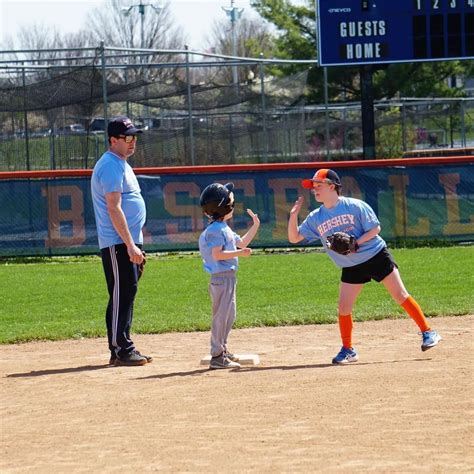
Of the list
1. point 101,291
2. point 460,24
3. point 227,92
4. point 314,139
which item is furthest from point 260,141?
point 101,291

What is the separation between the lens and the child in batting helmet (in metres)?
8.28

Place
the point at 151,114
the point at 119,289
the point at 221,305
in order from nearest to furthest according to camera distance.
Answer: the point at 221,305
the point at 119,289
the point at 151,114

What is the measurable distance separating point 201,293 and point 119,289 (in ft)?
16.2

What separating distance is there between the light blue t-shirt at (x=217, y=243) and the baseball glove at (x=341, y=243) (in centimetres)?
73

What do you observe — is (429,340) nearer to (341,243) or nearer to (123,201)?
(341,243)

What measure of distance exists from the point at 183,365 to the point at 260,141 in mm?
16853

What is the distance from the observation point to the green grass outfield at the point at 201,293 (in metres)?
11.4

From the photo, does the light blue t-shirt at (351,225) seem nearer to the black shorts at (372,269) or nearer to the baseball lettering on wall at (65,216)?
the black shorts at (372,269)

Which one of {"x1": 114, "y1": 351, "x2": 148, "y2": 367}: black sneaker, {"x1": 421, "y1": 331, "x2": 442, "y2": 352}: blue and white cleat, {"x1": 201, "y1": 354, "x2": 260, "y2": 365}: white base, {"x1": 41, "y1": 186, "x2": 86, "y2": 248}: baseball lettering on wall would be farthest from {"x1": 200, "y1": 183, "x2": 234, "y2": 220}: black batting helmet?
{"x1": 41, "y1": 186, "x2": 86, "y2": 248}: baseball lettering on wall

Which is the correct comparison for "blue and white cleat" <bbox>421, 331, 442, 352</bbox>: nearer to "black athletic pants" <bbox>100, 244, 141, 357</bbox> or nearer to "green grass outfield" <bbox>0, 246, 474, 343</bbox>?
"black athletic pants" <bbox>100, 244, 141, 357</bbox>

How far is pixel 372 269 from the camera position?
855cm

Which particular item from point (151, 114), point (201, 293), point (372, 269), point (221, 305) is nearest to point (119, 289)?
point (221, 305)

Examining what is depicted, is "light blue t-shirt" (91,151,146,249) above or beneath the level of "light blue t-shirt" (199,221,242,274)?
above

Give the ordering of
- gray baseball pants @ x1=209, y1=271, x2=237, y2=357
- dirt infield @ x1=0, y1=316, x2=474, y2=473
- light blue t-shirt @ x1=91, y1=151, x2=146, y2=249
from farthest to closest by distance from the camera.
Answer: light blue t-shirt @ x1=91, y1=151, x2=146, y2=249 → gray baseball pants @ x1=209, y1=271, x2=237, y2=357 → dirt infield @ x1=0, y1=316, x2=474, y2=473
